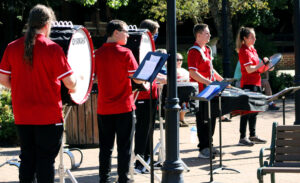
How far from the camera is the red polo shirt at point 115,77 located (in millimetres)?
6180

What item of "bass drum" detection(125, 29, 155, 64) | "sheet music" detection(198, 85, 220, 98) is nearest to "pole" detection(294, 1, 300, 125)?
"sheet music" detection(198, 85, 220, 98)

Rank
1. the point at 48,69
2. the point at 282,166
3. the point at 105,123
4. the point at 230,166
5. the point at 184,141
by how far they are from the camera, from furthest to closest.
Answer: the point at 184,141
the point at 230,166
the point at 105,123
the point at 282,166
the point at 48,69

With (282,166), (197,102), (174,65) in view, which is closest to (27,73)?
(174,65)

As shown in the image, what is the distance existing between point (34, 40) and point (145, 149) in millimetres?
2957

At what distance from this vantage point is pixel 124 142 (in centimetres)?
627

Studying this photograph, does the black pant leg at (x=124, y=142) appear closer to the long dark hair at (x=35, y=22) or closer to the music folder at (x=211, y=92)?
the music folder at (x=211, y=92)

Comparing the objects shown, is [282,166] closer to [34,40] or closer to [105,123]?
[105,123]

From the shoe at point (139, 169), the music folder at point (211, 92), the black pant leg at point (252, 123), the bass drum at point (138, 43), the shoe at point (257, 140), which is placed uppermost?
the bass drum at point (138, 43)

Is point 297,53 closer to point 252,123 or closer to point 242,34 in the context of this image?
point 242,34

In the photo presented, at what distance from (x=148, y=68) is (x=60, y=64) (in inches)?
35.4

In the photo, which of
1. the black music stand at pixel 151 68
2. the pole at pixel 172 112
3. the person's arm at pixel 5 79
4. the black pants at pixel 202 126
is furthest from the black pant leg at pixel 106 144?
the black pants at pixel 202 126

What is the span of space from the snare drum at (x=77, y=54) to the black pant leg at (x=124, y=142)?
0.60m

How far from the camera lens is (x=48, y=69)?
5.22m

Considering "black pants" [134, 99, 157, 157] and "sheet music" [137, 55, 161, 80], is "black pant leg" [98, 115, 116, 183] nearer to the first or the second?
"sheet music" [137, 55, 161, 80]
